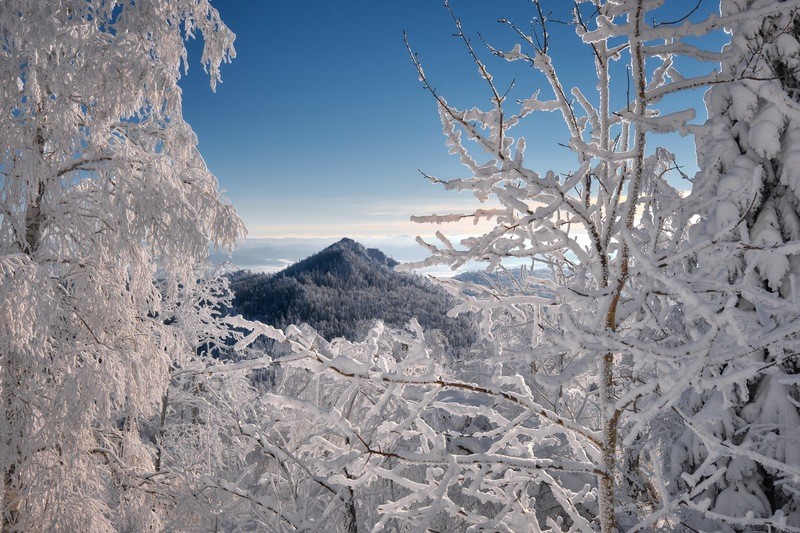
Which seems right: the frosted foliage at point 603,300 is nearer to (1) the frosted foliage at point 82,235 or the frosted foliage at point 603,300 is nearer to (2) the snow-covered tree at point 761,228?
(2) the snow-covered tree at point 761,228

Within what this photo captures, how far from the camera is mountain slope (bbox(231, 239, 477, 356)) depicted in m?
93.6

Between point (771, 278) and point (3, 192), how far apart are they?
743 centimetres

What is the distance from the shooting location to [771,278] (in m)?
3.75

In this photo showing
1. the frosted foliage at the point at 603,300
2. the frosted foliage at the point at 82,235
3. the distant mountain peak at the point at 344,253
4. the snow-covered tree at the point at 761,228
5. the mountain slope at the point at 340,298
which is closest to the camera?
the frosted foliage at the point at 603,300

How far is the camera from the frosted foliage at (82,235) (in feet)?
14.8

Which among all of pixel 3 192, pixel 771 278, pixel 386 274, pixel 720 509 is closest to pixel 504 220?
pixel 771 278

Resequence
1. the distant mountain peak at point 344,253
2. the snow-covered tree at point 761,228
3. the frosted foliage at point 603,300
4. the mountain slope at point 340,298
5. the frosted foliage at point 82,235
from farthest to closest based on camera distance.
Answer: the distant mountain peak at point 344,253, the mountain slope at point 340,298, the frosted foliage at point 82,235, the snow-covered tree at point 761,228, the frosted foliage at point 603,300

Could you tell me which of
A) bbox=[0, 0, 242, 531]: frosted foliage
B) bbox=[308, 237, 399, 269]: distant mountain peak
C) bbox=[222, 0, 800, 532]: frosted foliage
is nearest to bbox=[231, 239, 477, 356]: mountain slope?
bbox=[308, 237, 399, 269]: distant mountain peak

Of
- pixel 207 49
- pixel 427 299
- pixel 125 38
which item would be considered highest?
pixel 207 49

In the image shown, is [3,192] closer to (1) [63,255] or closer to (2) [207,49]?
(1) [63,255]

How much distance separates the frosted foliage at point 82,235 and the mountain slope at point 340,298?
68.3 m

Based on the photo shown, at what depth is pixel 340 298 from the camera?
367ft

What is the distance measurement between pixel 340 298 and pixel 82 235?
354 ft

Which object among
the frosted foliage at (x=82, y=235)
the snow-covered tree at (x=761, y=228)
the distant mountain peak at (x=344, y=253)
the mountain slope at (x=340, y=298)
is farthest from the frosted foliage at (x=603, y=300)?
the distant mountain peak at (x=344, y=253)
